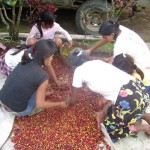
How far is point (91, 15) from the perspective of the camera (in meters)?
5.80

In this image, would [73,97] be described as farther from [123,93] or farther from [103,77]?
[123,93]

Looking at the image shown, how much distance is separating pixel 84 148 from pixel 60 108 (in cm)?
65

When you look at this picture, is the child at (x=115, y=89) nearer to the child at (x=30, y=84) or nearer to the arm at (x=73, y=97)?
the arm at (x=73, y=97)

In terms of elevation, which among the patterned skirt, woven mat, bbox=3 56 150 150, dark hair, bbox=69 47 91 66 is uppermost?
dark hair, bbox=69 47 91 66

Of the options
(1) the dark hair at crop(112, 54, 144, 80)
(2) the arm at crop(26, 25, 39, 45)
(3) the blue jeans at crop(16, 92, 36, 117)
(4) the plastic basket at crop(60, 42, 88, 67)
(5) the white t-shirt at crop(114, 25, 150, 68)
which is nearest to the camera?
(3) the blue jeans at crop(16, 92, 36, 117)

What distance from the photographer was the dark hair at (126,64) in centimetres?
372

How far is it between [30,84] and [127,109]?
110 centimetres

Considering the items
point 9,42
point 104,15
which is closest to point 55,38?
point 9,42

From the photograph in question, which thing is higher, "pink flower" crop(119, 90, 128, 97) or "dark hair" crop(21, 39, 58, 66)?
"dark hair" crop(21, 39, 58, 66)

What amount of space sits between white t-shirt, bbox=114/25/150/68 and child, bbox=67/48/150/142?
61cm

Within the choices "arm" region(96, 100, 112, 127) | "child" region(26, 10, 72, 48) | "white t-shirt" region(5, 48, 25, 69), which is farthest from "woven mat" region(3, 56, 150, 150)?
"child" region(26, 10, 72, 48)

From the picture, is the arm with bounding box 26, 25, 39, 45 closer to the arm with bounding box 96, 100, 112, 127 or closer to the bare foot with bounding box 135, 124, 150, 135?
the arm with bounding box 96, 100, 112, 127

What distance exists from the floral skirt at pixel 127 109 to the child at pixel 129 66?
35cm

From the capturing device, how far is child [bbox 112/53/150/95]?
3.73 metres
